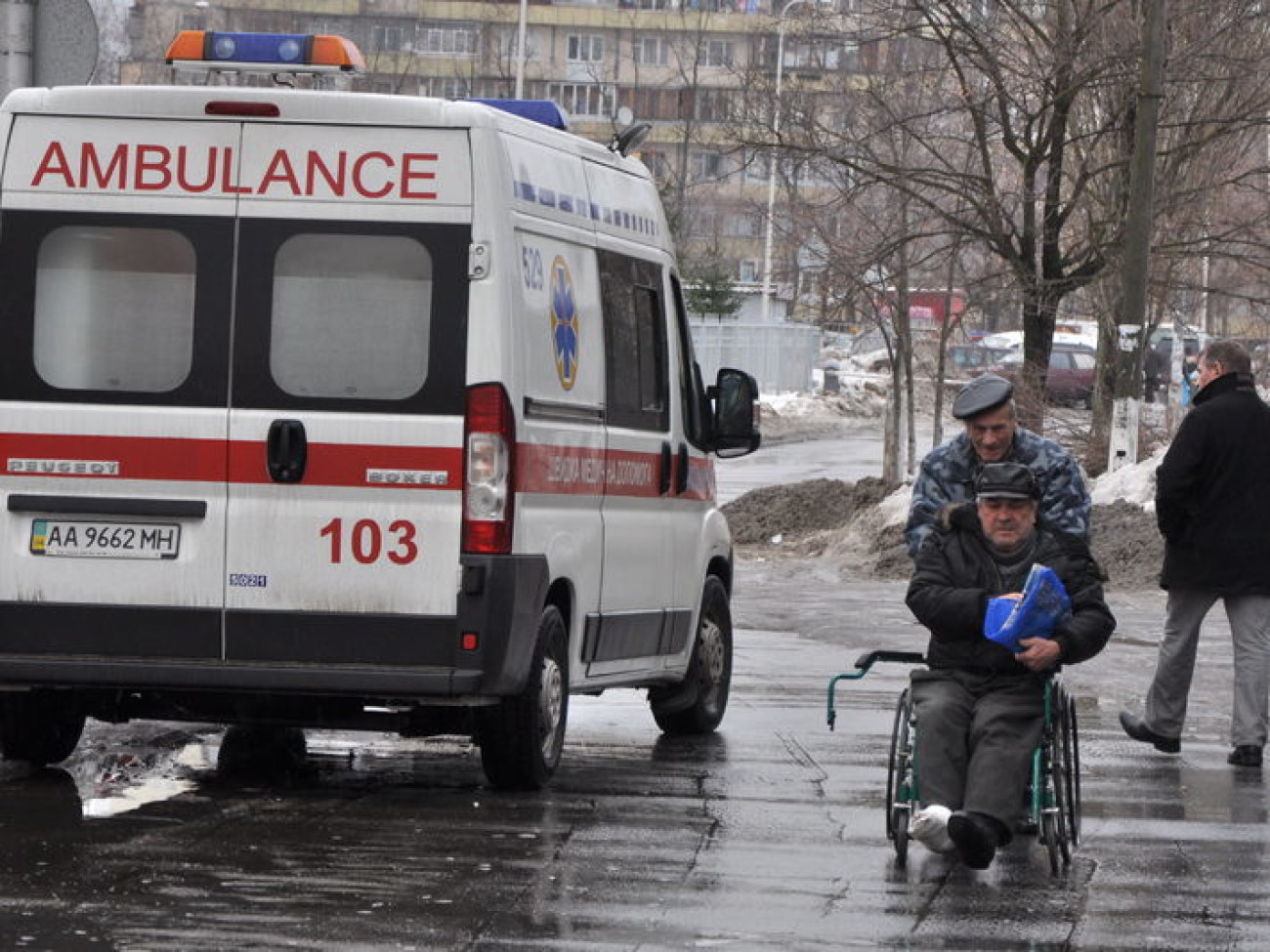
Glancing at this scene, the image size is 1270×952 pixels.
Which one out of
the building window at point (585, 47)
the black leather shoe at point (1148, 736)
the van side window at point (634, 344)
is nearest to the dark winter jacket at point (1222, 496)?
the black leather shoe at point (1148, 736)

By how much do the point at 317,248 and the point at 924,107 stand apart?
72.2 feet

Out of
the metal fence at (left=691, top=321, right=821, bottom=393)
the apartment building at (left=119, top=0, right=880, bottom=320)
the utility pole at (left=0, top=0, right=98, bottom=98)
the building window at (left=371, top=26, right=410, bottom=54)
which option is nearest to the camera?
the utility pole at (left=0, top=0, right=98, bottom=98)

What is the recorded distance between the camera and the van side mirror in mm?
11352

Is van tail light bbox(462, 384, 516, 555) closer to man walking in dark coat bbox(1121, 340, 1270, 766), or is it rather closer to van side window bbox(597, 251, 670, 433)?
van side window bbox(597, 251, 670, 433)

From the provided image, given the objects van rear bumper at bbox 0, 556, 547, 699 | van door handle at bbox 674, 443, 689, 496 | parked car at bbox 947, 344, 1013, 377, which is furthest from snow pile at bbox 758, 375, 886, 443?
van rear bumper at bbox 0, 556, 547, 699

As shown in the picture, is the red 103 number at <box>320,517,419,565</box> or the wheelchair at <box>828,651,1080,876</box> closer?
the wheelchair at <box>828,651,1080,876</box>

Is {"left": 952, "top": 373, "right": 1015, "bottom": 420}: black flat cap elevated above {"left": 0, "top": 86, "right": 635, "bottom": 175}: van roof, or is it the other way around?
{"left": 0, "top": 86, "right": 635, "bottom": 175}: van roof

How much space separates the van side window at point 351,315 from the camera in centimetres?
895

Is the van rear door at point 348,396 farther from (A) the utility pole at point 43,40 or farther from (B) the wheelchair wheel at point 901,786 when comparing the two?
(A) the utility pole at point 43,40

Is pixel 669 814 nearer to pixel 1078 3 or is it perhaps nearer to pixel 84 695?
pixel 84 695

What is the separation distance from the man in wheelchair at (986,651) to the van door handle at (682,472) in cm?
253

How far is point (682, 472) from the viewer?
36.1 feet

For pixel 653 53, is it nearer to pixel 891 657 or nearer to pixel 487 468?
pixel 487 468

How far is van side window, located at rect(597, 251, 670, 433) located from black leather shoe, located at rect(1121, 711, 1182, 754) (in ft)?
7.97
